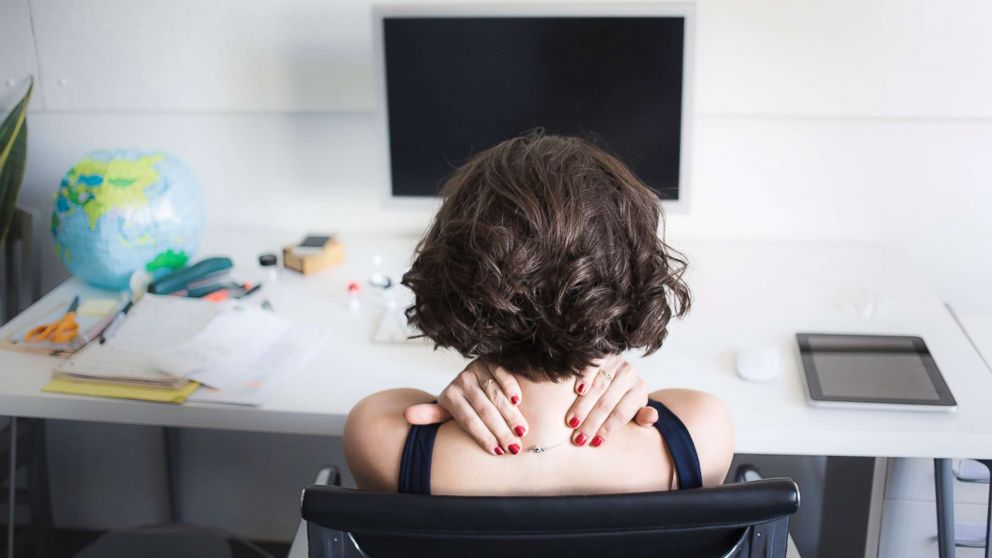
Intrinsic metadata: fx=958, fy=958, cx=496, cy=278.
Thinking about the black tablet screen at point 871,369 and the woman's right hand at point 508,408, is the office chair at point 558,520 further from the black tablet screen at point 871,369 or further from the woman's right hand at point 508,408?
the black tablet screen at point 871,369

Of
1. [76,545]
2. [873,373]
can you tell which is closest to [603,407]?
[873,373]

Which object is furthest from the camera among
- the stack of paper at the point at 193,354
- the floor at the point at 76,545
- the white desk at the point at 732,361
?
the floor at the point at 76,545

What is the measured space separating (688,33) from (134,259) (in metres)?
1.07

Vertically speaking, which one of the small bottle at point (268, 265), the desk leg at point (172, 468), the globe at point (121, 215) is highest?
the globe at point (121, 215)

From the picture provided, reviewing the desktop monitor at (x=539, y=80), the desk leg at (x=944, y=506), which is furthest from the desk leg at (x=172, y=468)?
the desk leg at (x=944, y=506)

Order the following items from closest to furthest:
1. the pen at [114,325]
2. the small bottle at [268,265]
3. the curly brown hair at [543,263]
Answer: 1. the curly brown hair at [543,263]
2. the pen at [114,325]
3. the small bottle at [268,265]

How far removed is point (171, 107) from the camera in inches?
81.2

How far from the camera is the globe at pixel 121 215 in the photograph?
171 cm

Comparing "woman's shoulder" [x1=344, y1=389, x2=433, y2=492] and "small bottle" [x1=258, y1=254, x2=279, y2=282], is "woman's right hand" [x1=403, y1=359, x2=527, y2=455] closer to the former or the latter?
"woman's shoulder" [x1=344, y1=389, x2=433, y2=492]

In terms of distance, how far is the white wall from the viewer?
1888mm

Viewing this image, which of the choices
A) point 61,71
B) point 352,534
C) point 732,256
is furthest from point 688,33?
point 61,71

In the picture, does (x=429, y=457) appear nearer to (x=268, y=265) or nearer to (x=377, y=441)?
(x=377, y=441)

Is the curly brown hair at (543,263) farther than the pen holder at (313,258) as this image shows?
No

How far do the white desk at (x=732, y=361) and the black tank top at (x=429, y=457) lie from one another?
0.34 m
